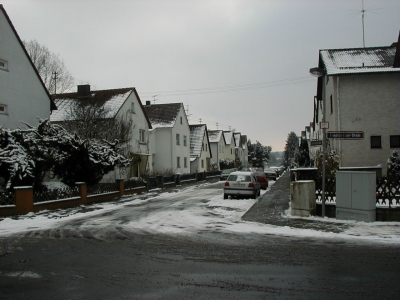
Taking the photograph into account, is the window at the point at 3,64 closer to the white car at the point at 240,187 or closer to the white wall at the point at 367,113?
the white car at the point at 240,187

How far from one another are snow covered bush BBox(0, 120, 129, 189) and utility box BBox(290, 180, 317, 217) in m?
11.1

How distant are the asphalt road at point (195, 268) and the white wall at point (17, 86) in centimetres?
1380

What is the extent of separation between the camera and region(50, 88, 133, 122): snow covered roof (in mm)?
31625

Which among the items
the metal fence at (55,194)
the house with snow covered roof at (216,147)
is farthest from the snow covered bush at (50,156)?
the house with snow covered roof at (216,147)

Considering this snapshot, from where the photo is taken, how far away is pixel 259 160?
116 meters

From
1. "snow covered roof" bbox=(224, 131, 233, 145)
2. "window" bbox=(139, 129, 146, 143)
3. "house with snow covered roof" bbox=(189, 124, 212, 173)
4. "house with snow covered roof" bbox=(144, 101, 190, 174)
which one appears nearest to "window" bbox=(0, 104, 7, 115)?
"window" bbox=(139, 129, 146, 143)

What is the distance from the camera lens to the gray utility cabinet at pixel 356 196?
1183cm

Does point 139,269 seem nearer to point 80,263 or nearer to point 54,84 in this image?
point 80,263

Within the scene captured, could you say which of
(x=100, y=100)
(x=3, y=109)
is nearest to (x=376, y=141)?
(x=100, y=100)

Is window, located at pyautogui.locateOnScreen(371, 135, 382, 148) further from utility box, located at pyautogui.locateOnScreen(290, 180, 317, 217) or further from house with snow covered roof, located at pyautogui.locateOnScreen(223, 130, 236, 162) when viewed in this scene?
house with snow covered roof, located at pyautogui.locateOnScreen(223, 130, 236, 162)

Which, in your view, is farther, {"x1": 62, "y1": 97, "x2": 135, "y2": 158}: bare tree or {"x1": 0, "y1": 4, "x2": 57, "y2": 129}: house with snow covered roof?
{"x1": 62, "y1": 97, "x2": 135, "y2": 158}: bare tree

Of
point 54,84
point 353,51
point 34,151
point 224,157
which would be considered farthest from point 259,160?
point 34,151

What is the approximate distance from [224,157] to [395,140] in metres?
51.5

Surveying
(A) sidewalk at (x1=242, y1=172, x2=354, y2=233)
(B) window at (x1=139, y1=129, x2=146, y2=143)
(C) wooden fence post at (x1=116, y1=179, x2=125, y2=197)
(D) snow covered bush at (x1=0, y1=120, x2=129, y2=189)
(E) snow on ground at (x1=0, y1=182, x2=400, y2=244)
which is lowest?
(E) snow on ground at (x1=0, y1=182, x2=400, y2=244)
